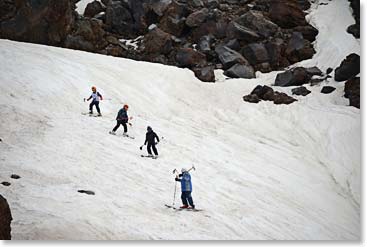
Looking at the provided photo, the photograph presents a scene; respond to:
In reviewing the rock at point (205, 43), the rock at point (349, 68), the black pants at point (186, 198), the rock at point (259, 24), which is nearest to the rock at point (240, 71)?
the rock at point (205, 43)

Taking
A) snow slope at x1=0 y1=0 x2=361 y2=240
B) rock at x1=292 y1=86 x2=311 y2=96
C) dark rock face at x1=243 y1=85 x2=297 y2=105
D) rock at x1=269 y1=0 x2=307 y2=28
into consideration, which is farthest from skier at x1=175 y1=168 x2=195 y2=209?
rock at x1=269 y1=0 x2=307 y2=28

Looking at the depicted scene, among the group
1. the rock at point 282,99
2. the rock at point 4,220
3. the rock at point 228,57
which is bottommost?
the rock at point 4,220

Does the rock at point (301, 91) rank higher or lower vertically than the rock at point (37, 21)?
lower

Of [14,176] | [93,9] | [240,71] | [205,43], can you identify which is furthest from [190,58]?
[14,176]

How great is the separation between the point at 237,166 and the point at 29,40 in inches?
593

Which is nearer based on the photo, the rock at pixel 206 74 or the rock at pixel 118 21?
the rock at pixel 206 74

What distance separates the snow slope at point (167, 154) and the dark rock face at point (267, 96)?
45 cm

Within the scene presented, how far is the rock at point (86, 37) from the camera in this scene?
25.8m

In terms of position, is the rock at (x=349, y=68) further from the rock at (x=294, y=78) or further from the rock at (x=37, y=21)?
the rock at (x=37, y=21)

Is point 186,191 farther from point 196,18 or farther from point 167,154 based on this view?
point 196,18

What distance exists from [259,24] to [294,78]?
6927 millimetres

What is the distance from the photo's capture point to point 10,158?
36.9 feet

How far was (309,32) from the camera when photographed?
28812 mm

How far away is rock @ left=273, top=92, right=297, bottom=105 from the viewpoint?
21609 millimetres
